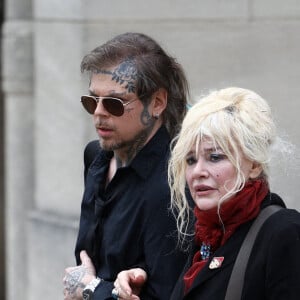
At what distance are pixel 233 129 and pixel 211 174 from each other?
160 mm

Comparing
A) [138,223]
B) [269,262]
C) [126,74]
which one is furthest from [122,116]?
[269,262]

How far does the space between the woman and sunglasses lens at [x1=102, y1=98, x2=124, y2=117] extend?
0.46 m

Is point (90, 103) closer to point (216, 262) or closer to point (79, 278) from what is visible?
point (79, 278)

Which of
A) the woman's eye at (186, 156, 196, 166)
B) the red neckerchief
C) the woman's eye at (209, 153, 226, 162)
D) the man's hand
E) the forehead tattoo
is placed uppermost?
Answer: the forehead tattoo

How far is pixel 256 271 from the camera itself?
2.77 m

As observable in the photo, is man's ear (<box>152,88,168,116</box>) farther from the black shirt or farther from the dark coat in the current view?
the dark coat

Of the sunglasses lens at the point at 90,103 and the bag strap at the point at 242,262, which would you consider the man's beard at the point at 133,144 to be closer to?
the sunglasses lens at the point at 90,103

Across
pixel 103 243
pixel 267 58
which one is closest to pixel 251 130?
pixel 103 243

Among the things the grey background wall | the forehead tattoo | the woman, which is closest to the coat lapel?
the woman

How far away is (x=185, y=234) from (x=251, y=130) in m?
0.51

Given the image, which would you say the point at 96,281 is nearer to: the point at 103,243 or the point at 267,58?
the point at 103,243

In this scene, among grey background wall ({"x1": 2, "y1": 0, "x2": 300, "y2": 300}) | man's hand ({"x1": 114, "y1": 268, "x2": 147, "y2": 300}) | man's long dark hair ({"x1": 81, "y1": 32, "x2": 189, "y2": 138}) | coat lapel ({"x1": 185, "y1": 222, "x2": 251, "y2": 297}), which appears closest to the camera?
coat lapel ({"x1": 185, "y1": 222, "x2": 251, "y2": 297})

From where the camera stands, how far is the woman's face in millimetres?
2916

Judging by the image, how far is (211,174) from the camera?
9.66 ft
